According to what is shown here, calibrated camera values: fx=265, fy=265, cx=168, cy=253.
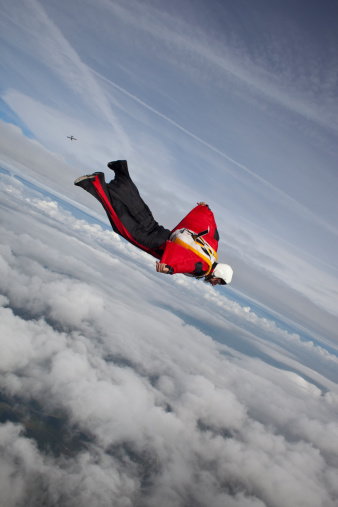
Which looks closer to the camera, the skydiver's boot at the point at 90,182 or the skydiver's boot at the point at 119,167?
the skydiver's boot at the point at 90,182

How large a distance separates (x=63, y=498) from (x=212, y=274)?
187904 mm

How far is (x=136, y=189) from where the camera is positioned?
3.34 metres

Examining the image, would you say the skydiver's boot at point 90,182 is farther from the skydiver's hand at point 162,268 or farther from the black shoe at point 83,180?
the skydiver's hand at point 162,268

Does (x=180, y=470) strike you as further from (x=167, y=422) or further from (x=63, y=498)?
(x=63, y=498)

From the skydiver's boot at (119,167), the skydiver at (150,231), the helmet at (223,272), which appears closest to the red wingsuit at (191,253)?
the skydiver at (150,231)

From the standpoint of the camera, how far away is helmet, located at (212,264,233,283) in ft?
10.1

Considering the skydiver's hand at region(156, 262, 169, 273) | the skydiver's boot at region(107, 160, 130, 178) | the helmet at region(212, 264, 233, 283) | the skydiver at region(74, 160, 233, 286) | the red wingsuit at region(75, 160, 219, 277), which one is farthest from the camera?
the skydiver's boot at region(107, 160, 130, 178)

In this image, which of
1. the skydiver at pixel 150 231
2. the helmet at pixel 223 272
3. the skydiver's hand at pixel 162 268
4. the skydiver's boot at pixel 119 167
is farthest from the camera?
the skydiver's boot at pixel 119 167

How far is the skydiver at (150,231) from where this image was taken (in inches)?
112

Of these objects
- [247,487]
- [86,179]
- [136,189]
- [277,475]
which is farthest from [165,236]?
[277,475]

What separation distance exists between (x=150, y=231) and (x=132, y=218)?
275 mm

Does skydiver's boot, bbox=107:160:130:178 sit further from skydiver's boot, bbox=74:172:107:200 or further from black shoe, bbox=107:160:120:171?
skydiver's boot, bbox=74:172:107:200

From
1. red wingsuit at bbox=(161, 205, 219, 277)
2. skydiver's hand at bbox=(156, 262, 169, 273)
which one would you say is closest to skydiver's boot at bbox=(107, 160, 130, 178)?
red wingsuit at bbox=(161, 205, 219, 277)

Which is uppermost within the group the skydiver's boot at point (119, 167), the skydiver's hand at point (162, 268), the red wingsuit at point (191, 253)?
the skydiver's boot at point (119, 167)
